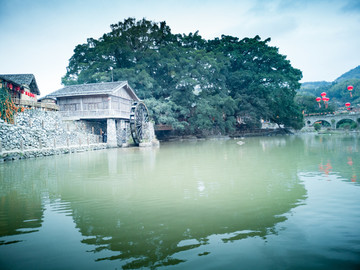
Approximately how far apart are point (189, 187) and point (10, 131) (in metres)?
13.5

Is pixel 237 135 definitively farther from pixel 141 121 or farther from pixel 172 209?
pixel 172 209

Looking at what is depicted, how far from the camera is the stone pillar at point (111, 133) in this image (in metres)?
24.1

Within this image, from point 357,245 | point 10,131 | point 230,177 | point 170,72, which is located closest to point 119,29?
point 170,72

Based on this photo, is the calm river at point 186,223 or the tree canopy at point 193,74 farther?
the tree canopy at point 193,74

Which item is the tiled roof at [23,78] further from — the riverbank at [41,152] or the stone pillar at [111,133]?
the riverbank at [41,152]

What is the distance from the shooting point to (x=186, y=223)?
14.2ft

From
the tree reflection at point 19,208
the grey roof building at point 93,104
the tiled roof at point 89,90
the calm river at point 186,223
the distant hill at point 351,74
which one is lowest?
the calm river at point 186,223

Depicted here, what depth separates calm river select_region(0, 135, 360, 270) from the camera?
3.17m

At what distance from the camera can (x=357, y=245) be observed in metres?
3.36

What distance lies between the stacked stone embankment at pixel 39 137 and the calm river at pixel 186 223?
8.67 m

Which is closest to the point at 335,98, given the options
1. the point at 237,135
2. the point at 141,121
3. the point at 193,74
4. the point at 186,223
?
the point at 237,135

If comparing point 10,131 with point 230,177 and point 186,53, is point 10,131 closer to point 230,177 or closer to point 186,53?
point 230,177

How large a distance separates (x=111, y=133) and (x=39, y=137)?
732cm

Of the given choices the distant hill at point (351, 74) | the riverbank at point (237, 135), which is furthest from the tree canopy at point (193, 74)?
the distant hill at point (351, 74)
